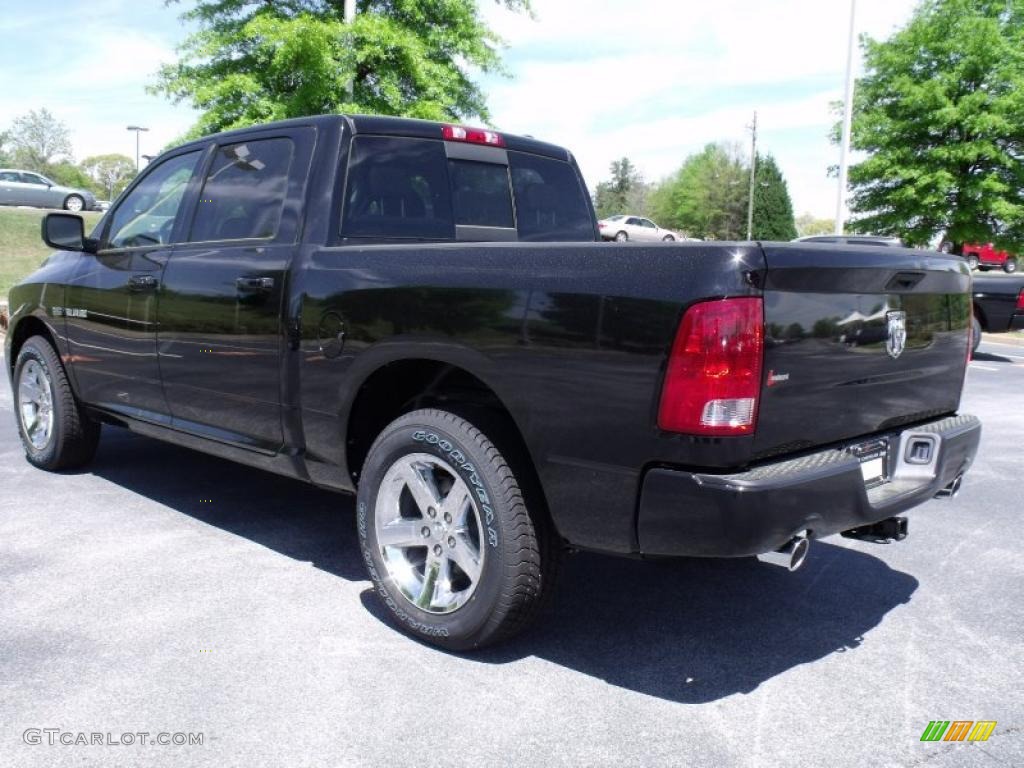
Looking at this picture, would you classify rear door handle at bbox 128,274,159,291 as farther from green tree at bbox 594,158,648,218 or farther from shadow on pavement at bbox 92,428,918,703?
green tree at bbox 594,158,648,218

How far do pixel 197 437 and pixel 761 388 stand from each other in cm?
277

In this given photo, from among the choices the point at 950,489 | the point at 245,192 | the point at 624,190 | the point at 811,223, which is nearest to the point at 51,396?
the point at 245,192

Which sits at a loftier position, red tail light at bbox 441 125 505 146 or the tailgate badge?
red tail light at bbox 441 125 505 146

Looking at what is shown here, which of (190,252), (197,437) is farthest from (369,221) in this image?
(197,437)

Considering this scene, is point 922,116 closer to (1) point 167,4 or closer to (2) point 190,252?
Answer: (1) point 167,4

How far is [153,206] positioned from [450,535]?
2.71 m

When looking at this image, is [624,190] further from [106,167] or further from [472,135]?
[472,135]

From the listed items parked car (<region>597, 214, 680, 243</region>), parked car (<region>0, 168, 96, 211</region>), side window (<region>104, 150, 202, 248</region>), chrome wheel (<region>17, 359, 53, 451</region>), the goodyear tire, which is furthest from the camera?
parked car (<region>597, 214, 680, 243</region>)

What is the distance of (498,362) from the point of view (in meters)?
2.89

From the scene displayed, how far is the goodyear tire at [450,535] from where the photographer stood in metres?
2.91

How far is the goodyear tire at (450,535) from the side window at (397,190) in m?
0.99

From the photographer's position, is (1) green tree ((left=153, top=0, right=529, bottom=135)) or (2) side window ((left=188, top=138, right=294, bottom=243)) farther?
(1) green tree ((left=153, top=0, right=529, bottom=135))

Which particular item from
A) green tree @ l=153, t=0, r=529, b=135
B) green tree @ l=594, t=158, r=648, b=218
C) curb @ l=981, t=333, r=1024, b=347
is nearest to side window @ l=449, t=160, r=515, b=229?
green tree @ l=153, t=0, r=529, b=135

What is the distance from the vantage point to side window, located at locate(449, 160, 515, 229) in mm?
4133
